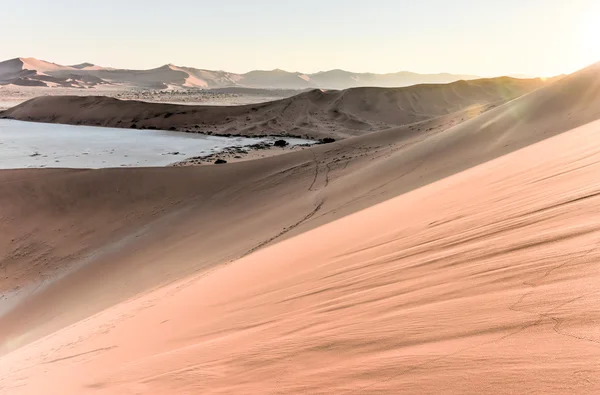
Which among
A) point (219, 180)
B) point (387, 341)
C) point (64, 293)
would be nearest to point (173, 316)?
point (387, 341)

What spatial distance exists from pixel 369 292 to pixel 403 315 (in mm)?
573

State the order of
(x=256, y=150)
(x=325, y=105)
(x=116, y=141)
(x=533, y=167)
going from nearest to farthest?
(x=533, y=167) → (x=256, y=150) → (x=116, y=141) → (x=325, y=105)

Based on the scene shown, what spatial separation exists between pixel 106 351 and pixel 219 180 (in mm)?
10467

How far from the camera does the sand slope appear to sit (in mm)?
1709

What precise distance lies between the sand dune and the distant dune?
69.2 feet

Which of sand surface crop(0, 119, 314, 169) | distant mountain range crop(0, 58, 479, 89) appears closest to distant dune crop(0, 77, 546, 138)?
sand surface crop(0, 119, 314, 169)

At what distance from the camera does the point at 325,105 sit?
129 feet

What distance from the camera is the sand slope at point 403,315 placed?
67.3 inches

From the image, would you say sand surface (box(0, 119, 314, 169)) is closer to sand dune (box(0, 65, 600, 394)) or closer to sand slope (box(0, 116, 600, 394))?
sand dune (box(0, 65, 600, 394))

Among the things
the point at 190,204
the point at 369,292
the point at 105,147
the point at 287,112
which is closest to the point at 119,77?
the point at 287,112

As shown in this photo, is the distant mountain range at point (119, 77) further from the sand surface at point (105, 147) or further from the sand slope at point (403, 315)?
the sand slope at point (403, 315)

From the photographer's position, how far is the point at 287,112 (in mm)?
37031

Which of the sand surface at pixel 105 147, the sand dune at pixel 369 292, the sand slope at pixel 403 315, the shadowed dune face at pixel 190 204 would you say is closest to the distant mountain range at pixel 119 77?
the sand surface at pixel 105 147

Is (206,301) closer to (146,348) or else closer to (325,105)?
(146,348)
